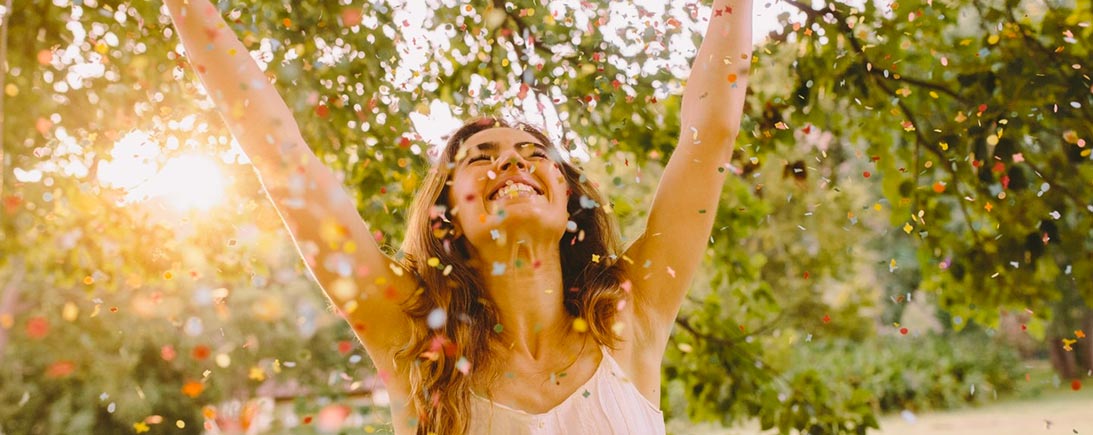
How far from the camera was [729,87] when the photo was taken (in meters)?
2.36

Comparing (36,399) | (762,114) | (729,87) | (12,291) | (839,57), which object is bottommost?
(36,399)

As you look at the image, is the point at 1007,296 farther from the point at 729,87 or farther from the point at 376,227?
the point at 376,227

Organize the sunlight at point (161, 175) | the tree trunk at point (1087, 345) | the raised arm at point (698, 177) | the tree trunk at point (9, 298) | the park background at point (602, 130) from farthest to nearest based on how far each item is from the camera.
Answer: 1. the tree trunk at point (1087, 345)
2. the tree trunk at point (9, 298)
3. the sunlight at point (161, 175)
4. the park background at point (602, 130)
5. the raised arm at point (698, 177)

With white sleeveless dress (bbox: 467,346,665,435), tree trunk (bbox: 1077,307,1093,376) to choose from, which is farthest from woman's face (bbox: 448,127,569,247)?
tree trunk (bbox: 1077,307,1093,376)

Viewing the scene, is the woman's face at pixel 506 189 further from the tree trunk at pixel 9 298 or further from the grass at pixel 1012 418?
the tree trunk at pixel 9 298

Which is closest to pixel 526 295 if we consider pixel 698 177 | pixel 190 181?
pixel 698 177

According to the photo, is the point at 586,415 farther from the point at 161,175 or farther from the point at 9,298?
the point at 9,298

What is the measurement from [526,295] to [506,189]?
0.29 metres

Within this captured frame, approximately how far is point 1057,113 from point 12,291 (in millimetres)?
13511

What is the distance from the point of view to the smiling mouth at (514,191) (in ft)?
7.25

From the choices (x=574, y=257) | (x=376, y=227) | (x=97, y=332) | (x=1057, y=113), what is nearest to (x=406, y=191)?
(x=376, y=227)

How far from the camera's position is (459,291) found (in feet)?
7.68

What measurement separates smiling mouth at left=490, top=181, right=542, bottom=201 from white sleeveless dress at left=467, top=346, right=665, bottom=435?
0.48 metres

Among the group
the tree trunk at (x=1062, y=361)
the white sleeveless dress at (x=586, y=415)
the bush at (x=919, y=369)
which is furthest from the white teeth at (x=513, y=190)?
the tree trunk at (x=1062, y=361)
